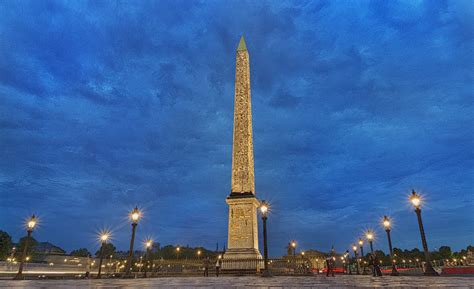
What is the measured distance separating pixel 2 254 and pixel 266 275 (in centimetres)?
4995

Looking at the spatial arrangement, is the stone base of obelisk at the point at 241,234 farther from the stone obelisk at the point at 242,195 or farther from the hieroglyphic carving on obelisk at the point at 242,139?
the hieroglyphic carving on obelisk at the point at 242,139

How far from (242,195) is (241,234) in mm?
2740

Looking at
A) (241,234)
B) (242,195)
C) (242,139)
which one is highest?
(242,139)

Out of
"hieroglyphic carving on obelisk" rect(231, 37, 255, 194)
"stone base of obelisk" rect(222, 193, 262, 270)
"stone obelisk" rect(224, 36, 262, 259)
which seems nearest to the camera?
"stone base of obelisk" rect(222, 193, 262, 270)

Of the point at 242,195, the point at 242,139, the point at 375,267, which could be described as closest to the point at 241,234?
the point at 242,195

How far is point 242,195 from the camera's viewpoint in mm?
→ 22094

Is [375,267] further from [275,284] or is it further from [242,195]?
[275,284]

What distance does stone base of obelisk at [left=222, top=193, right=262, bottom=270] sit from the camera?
66.9 feet

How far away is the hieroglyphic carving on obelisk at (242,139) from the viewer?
22.8 meters

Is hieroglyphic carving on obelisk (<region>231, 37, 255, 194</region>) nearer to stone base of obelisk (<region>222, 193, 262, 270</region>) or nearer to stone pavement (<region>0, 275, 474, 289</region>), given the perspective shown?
stone base of obelisk (<region>222, 193, 262, 270</region>)

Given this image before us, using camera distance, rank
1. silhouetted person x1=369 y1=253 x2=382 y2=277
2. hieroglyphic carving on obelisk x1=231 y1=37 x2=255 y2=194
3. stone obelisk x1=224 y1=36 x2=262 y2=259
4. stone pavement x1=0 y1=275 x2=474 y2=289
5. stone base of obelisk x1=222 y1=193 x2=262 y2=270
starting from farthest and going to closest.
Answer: hieroglyphic carving on obelisk x1=231 y1=37 x2=255 y2=194, stone obelisk x1=224 y1=36 x2=262 y2=259, stone base of obelisk x1=222 y1=193 x2=262 y2=270, silhouetted person x1=369 y1=253 x2=382 y2=277, stone pavement x1=0 y1=275 x2=474 y2=289

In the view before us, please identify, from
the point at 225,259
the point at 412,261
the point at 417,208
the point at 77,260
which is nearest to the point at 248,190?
the point at 225,259

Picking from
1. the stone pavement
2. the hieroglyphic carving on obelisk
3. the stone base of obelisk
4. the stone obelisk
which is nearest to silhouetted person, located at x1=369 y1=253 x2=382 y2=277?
the stone pavement

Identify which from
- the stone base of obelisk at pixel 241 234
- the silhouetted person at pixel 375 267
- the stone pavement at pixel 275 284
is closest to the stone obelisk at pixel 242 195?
the stone base of obelisk at pixel 241 234
